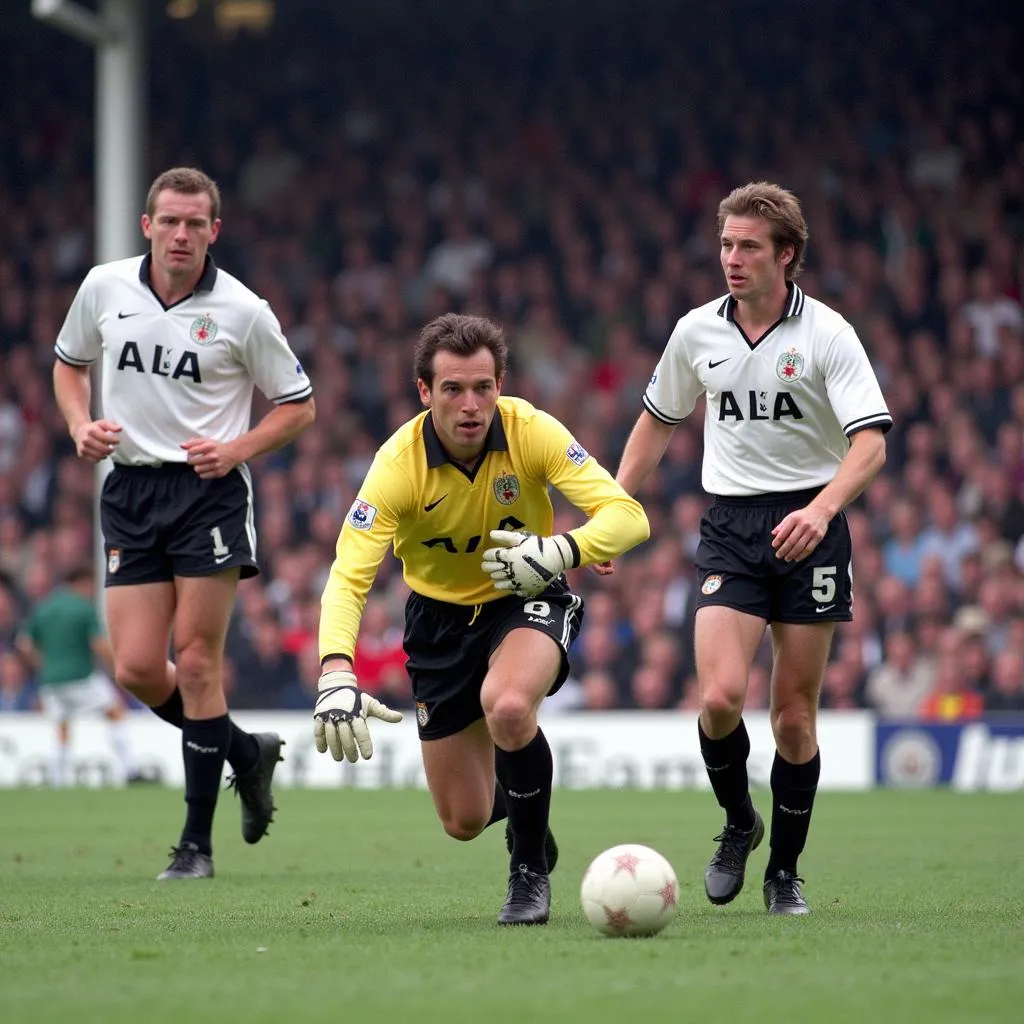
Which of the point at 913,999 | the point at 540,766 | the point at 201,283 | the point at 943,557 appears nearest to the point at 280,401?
the point at 201,283

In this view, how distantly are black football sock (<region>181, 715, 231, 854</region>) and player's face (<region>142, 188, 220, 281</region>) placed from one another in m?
1.89

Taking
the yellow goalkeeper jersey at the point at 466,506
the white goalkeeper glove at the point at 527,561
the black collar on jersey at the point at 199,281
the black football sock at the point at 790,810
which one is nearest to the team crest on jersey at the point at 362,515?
the yellow goalkeeper jersey at the point at 466,506

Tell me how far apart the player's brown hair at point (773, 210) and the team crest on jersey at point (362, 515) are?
162 centimetres

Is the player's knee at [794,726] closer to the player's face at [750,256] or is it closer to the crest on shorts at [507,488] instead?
the crest on shorts at [507,488]

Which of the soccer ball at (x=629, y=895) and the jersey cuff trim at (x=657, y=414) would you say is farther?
the jersey cuff trim at (x=657, y=414)

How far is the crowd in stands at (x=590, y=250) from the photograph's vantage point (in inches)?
651

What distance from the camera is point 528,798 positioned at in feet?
19.7

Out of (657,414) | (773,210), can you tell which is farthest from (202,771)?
(773,210)

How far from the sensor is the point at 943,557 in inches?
640

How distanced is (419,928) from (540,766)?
2.14ft

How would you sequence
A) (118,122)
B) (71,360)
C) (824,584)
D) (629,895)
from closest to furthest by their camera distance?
(629,895), (824,584), (71,360), (118,122)

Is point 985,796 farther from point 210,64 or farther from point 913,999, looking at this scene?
point 210,64

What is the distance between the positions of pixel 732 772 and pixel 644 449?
124cm

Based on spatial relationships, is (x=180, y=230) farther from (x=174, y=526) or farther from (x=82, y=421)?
(x=174, y=526)
